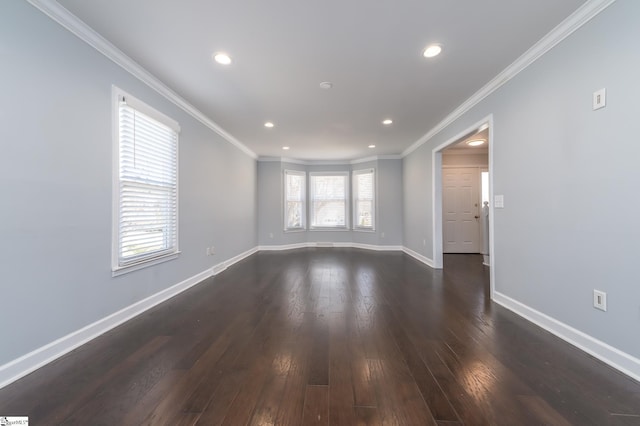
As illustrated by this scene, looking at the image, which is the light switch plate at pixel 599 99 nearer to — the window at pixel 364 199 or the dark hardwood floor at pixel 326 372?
the dark hardwood floor at pixel 326 372

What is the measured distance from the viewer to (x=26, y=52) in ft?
5.52

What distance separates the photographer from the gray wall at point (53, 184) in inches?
63.1

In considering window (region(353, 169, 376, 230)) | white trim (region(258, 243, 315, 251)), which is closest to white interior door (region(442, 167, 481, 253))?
window (region(353, 169, 376, 230))

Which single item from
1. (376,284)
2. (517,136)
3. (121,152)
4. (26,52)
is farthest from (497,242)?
(26,52)

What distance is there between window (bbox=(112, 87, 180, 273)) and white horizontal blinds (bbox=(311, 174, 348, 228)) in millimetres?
4533

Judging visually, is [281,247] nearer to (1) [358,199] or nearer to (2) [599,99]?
(1) [358,199]

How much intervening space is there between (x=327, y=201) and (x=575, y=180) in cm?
574

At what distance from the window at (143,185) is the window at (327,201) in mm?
4523

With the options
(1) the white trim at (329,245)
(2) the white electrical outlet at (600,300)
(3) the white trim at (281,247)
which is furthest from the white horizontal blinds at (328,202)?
(2) the white electrical outlet at (600,300)

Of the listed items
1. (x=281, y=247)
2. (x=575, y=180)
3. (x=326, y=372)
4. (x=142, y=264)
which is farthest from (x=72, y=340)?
(x=281, y=247)

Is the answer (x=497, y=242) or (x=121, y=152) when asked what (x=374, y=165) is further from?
(x=121, y=152)

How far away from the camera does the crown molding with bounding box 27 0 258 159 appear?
5.94 feet

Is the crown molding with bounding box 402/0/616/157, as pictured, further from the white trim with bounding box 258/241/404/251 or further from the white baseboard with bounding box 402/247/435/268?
the white trim with bounding box 258/241/404/251

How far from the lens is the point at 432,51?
7.74 ft
